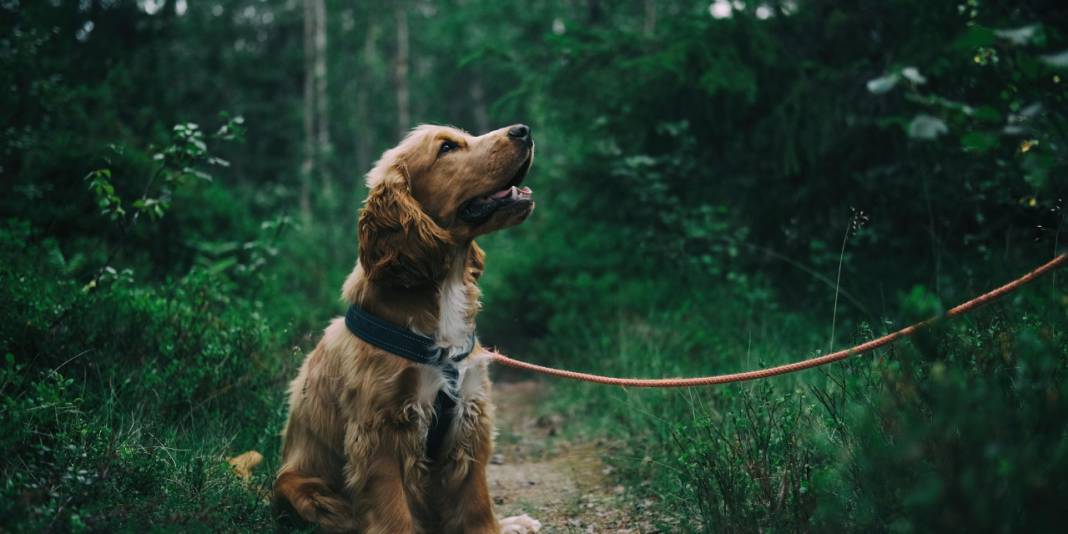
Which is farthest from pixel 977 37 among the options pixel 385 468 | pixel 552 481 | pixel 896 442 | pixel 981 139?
pixel 552 481

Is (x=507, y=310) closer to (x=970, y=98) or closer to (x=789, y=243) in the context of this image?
(x=789, y=243)

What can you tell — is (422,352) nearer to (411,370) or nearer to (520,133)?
(411,370)

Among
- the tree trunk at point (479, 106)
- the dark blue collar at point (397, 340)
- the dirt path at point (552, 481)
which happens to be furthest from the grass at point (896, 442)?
the tree trunk at point (479, 106)

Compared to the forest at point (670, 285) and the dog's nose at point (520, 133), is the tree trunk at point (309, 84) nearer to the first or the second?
the forest at point (670, 285)

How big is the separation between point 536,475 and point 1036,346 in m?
2.97

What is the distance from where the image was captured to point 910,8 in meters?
5.32

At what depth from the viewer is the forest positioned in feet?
7.23

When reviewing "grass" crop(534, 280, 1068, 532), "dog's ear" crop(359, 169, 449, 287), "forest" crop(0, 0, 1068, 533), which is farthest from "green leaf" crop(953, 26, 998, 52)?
"dog's ear" crop(359, 169, 449, 287)

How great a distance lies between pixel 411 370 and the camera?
286cm

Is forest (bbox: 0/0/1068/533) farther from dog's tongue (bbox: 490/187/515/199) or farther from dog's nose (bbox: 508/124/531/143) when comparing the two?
dog's nose (bbox: 508/124/531/143)

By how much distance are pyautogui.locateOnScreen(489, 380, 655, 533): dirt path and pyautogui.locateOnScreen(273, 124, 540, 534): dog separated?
1.26ft

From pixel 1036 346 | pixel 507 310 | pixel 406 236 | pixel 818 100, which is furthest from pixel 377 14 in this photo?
pixel 1036 346

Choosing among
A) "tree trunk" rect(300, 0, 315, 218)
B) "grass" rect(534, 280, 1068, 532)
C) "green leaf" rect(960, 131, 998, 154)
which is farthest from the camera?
"tree trunk" rect(300, 0, 315, 218)

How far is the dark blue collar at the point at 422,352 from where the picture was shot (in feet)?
9.46
